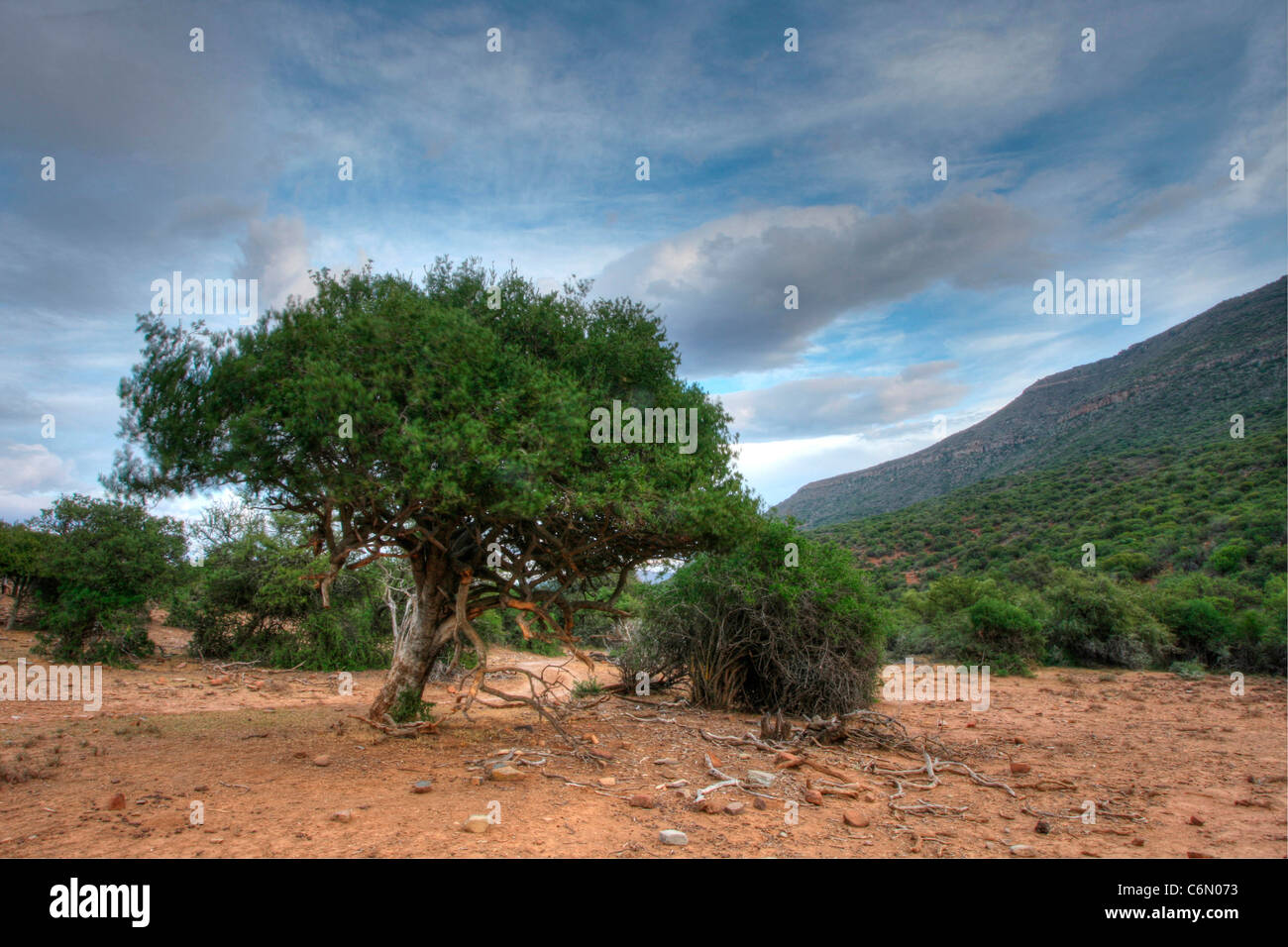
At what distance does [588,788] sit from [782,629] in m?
5.70

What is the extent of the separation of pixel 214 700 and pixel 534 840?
1092 cm

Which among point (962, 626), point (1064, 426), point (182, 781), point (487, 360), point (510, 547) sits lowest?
point (962, 626)

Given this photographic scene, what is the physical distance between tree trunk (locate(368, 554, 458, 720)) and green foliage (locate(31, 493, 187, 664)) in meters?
10.2

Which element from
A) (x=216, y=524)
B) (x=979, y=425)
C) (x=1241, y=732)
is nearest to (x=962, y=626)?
(x=1241, y=732)

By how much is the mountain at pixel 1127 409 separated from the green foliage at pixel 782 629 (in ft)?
68.1

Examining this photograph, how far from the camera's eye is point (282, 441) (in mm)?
6863

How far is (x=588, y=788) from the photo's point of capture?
6590 mm

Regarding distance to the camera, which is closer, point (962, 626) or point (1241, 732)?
point (1241, 732)

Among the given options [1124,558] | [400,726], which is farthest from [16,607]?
[1124,558]

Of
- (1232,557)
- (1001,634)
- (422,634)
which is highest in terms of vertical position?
(422,634)

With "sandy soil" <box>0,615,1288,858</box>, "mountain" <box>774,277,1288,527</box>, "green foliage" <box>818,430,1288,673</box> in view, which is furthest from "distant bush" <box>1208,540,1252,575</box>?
"sandy soil" <box>0,615,1288,858</box>

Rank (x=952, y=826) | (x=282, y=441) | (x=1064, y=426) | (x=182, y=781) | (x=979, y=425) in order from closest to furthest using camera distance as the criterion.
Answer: (x=952, y=826) < (x=182, y=781) < (x=282, y=441) < (x=1064, y=426) < (x=979, y=425)

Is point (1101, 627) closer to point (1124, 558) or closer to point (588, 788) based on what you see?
point (1124, 558)
